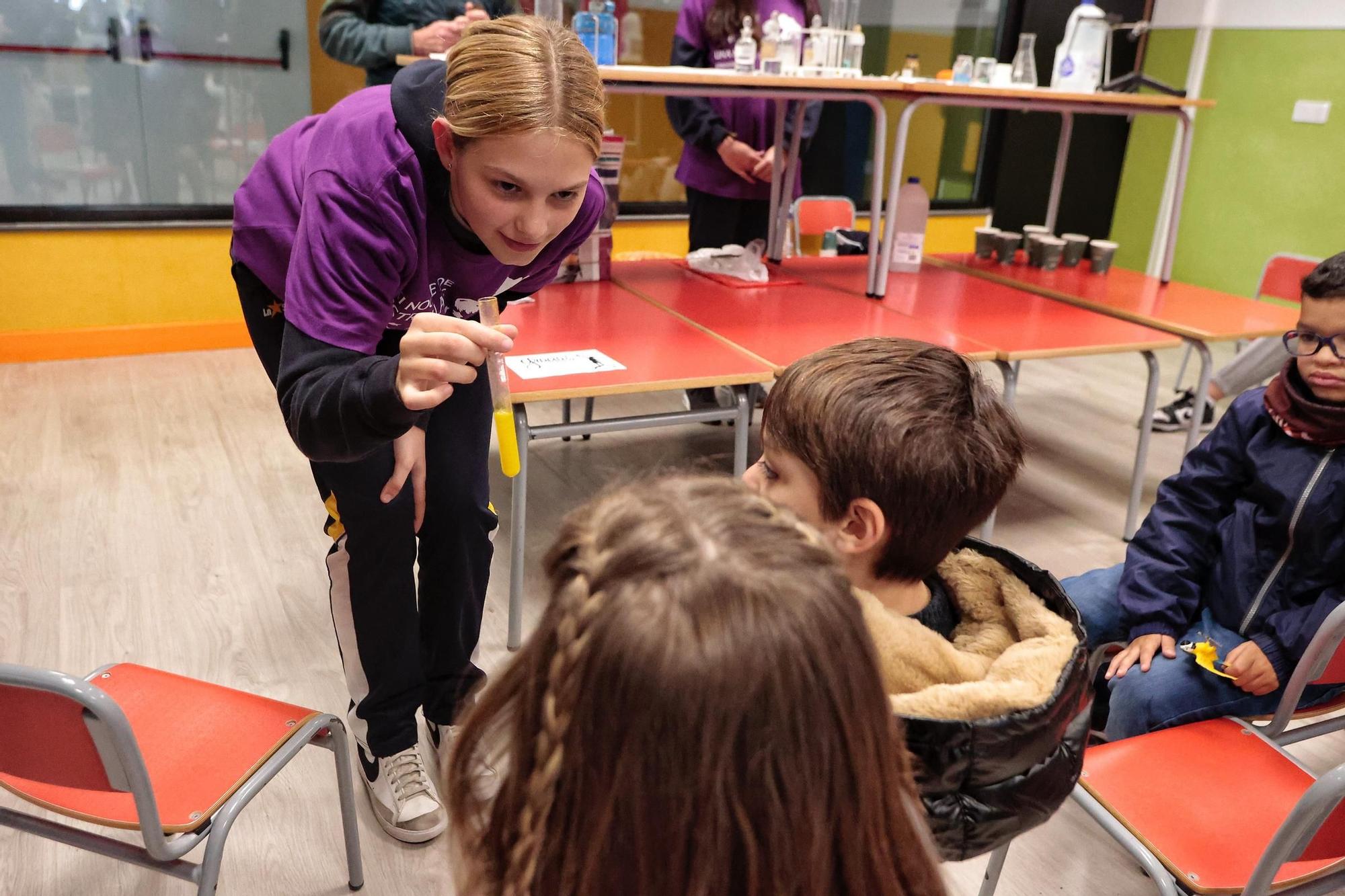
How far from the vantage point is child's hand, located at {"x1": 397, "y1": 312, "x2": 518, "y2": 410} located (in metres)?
0.92

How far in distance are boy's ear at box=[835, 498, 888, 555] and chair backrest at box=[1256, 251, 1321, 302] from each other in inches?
107

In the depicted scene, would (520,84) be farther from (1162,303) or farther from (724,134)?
(1162,303)

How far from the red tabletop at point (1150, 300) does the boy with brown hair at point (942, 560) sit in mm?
1856

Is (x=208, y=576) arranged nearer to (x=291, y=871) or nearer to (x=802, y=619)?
(x=291, y=871)

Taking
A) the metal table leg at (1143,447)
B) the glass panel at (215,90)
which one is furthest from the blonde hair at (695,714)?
the glass panel at (215,90)

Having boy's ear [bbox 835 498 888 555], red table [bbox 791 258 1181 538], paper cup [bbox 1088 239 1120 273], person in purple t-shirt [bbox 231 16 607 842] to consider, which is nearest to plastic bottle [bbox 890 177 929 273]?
red table [bbox 791 258 1181 538]

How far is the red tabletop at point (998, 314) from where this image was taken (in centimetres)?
240

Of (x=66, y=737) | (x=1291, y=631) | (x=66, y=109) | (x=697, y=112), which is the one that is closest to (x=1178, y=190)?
(x=697, y=112)

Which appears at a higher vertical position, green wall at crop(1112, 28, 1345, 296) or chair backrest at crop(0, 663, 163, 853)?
green wall at crop(1112, 28, 1345, 296)

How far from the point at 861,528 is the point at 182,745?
0.87 meters

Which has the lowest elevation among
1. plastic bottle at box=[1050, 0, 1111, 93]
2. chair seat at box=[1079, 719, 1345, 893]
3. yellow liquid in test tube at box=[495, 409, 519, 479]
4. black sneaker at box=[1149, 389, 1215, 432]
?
black sneaker at box=[1149, 389, 1215, 432]

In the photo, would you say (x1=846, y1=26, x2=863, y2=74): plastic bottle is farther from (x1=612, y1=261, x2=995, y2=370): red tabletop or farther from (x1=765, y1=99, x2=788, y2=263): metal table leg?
(x1=612, y1=261, x2=995, y2=370): red tabletop

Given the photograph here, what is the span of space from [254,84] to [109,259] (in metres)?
0.89

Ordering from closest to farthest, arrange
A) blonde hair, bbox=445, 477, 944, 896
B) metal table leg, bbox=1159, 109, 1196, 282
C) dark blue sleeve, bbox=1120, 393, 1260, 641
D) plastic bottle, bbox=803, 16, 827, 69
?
blonde hair, bbox=445, 477, 944, 896 → dark blue sleeve, bbox=1120, 393, 1260, 641 → plastic bottle, bbox=803, 16, 827, 69 → metal table leg, bbox=1159, 109, 1196, 282
